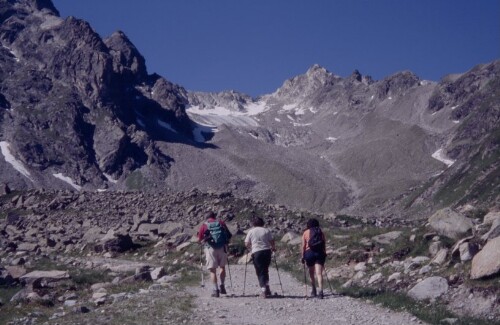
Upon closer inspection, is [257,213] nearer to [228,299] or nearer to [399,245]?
[399,245]

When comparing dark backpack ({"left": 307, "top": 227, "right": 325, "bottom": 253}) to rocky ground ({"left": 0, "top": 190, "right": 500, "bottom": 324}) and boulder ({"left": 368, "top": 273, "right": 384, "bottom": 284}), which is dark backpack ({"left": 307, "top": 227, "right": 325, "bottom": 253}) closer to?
rocky ground ({"left": 0, "top": 190, "right": 500, "bottom": 324})

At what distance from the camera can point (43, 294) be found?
20.5 meters

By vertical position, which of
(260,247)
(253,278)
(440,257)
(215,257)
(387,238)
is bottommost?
(253,278)

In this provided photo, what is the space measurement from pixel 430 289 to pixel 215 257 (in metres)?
6.53

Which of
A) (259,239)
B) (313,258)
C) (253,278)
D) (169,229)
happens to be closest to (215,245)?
(259,239)

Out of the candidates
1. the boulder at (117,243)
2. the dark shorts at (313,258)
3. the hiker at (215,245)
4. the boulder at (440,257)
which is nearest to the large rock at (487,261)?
the boulder at (440,257)

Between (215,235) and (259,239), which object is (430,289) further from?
(215,235)

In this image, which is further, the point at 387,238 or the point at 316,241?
the point at 387,238

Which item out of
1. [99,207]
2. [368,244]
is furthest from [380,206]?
[368,244]

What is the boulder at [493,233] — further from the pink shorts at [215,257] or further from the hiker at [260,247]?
the pink shorts at [215,257]

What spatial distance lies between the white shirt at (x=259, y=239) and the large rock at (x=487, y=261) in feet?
20.0

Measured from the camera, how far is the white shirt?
17641 mm

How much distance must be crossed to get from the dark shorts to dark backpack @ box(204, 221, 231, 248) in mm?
2640

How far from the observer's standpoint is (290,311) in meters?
14.6
